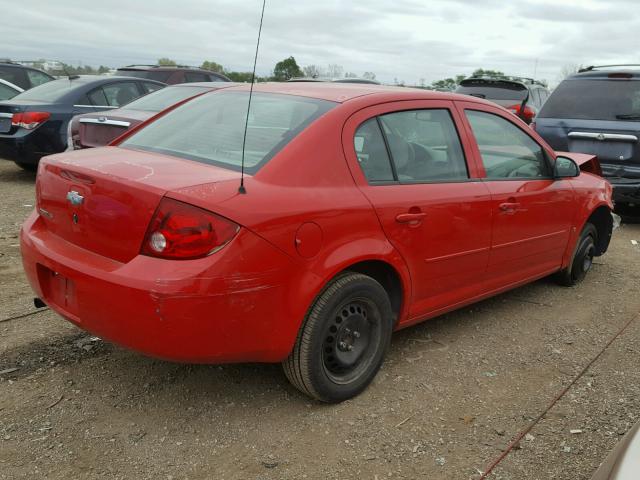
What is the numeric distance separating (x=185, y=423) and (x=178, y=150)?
1362 millimetres

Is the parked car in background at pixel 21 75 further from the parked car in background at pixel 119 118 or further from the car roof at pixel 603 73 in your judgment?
the car roof at pixel 603 73

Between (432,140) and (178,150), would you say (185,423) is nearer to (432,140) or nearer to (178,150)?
(178,150)

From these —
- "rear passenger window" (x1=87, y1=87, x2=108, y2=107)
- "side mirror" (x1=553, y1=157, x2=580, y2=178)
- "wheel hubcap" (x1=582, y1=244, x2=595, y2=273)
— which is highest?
"side mirror" (x1=553, y1=157, x2=580, y2=178)

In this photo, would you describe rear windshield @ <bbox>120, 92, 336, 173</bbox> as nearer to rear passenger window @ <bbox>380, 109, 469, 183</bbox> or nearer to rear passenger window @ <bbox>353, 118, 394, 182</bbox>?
rear passenger window @ <bbox>353, 118, 394, 182</bbox>

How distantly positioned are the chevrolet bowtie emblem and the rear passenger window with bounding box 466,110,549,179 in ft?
7.72

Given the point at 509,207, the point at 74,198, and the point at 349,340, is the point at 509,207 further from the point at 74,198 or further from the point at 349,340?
the point at 74,198

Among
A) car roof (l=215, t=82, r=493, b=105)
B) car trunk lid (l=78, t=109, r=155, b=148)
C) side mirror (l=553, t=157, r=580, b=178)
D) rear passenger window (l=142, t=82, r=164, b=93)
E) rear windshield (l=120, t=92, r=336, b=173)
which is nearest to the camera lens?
rear windshield (l=120, t=92, r=336, b=173)

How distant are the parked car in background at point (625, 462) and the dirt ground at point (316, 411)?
39.6 inches

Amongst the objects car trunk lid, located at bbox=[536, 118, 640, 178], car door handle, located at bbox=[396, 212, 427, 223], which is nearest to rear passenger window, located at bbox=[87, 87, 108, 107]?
car trunk lid, located at bbox=[536, 118, 640, 178]

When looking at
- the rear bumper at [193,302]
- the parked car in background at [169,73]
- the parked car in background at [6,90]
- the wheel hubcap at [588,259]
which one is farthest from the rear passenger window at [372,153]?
the parked car in background at [6,90]

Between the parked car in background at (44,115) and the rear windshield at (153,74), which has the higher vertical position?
the rear windshield at (153,74)

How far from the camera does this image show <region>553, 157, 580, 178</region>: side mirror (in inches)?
177

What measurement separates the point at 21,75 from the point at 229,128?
1091cm

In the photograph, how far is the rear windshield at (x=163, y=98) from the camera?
717cm
